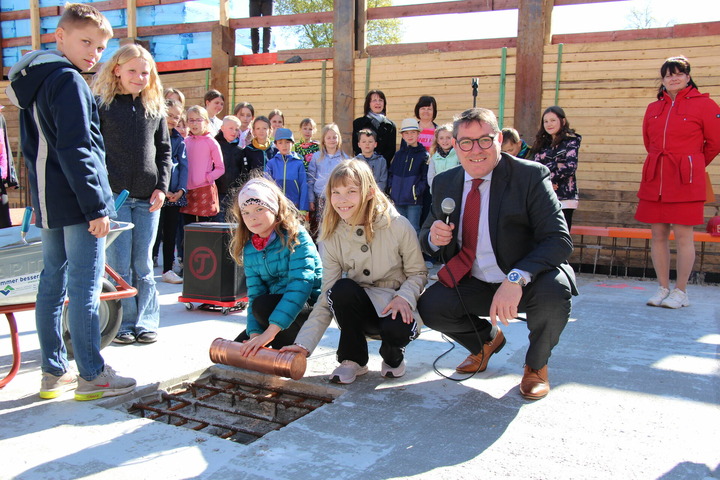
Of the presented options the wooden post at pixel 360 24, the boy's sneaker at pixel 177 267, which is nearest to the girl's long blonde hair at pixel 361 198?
the boy's sneaker at pixel 177 267

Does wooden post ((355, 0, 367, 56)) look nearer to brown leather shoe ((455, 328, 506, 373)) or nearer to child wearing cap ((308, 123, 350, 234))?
child wearing cap ((308, 123, 350, 234))

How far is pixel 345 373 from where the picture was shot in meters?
3.16

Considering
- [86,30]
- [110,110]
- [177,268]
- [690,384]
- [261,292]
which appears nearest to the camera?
[86,30]

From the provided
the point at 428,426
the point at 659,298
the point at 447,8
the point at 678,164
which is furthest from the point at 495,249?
the point at 447,8

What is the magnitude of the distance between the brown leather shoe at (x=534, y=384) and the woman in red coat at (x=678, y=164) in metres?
2.65

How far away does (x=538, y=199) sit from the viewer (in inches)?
118

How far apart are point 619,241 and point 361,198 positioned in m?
5.21

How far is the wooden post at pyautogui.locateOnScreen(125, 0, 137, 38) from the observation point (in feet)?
34.2

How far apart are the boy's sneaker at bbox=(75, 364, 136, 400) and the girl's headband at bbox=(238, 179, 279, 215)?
106cm

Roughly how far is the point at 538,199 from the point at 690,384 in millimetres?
1278

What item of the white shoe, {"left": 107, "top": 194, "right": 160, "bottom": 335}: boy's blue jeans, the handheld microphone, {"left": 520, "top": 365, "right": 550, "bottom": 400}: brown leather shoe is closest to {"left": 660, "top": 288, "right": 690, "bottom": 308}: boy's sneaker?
{"left": 520, "top": 365, "right": 550, "bottom": 400}: brown leather shoe

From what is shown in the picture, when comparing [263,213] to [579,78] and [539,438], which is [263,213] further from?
[579,78]

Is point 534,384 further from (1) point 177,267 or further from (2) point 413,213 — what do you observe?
(1) point 177,267

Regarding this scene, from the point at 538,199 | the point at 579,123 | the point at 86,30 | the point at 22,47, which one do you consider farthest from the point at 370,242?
the point at 22,47
